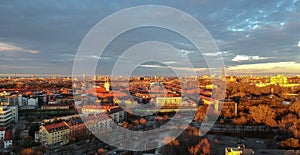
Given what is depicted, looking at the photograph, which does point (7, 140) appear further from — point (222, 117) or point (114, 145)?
point (222, 117)

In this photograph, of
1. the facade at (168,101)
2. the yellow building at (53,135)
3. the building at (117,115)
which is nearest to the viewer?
the yellow building at (53,135)

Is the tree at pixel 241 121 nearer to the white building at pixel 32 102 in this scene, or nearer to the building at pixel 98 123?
the building at pixel 98 123

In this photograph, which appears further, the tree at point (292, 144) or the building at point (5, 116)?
the building at point (5, 116)


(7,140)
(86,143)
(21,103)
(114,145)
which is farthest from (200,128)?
(21,103)

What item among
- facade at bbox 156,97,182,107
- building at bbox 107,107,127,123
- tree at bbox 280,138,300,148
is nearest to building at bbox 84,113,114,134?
building at bbox 107,107,127,123

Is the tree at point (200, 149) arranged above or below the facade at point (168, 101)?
below

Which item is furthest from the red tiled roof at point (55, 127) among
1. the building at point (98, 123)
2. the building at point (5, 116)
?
the building at point (5, 116)

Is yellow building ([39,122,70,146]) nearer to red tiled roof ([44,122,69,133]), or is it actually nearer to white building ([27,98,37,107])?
red tiled roof ([44,122,69,133])
